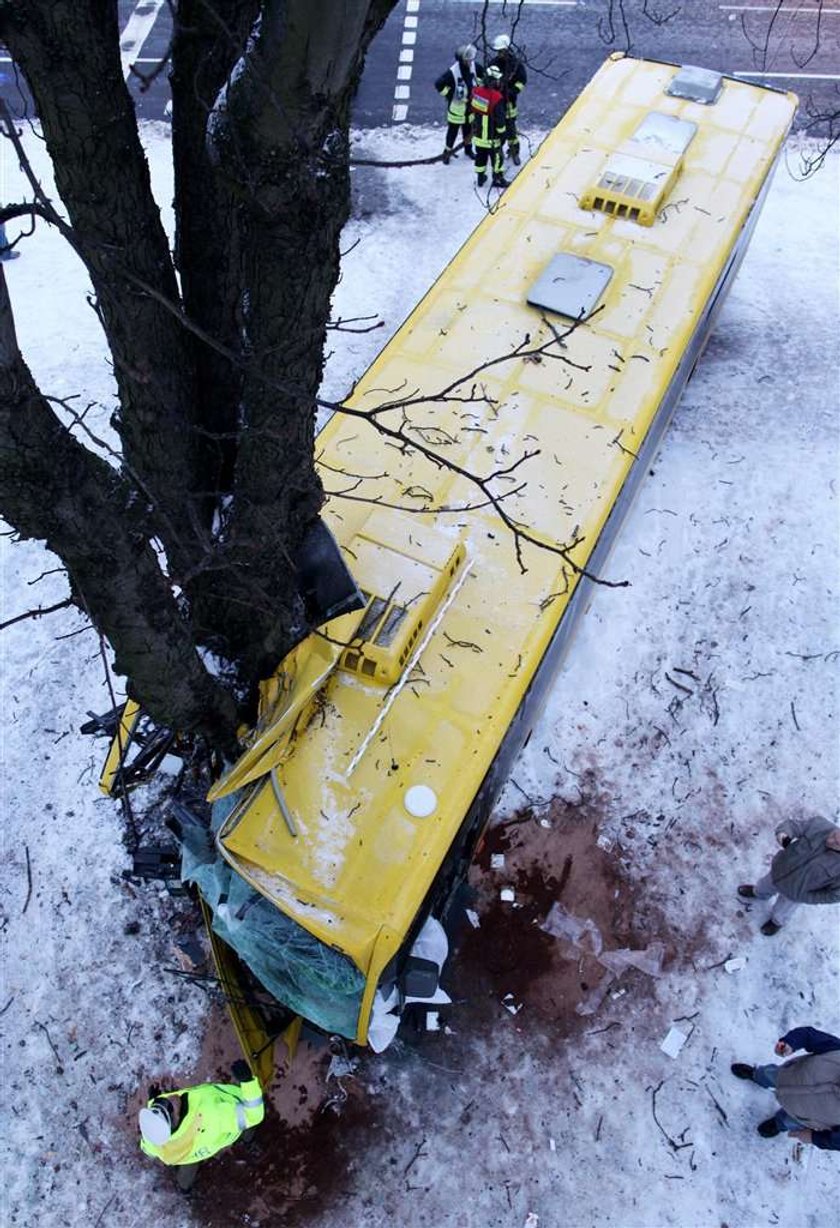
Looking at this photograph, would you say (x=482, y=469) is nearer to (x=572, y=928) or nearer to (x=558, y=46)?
(x=572, y=928)

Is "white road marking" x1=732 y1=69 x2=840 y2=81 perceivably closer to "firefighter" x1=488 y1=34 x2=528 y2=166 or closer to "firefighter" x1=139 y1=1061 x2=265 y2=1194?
"firefighter" x1=488 y1=34 x2=528 y2=166

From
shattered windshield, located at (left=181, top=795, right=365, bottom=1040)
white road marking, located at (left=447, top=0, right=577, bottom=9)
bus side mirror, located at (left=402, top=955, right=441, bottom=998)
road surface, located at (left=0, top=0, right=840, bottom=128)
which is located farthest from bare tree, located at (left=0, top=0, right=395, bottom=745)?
white road marking, located at (left=447, top=0, right=577, bottom=9)

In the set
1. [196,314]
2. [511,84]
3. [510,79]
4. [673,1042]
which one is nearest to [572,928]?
[673,1042]

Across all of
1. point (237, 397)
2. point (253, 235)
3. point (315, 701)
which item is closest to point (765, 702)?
point (315, 701)

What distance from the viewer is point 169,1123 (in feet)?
14.6

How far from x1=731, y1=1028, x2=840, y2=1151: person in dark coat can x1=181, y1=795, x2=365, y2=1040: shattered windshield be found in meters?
2.58

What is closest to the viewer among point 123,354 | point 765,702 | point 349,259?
point 123,354

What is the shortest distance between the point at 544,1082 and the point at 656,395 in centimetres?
461

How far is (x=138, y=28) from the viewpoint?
12906mm

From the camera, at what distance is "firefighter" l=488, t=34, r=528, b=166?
9.14m

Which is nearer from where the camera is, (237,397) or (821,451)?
(237,397)

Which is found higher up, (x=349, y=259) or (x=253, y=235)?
(x=253, y=235)

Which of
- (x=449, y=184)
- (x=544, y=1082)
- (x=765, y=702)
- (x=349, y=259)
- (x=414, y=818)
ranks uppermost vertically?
(x=449, y=184)

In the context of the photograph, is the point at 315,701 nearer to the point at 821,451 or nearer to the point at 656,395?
the point at 656,395
